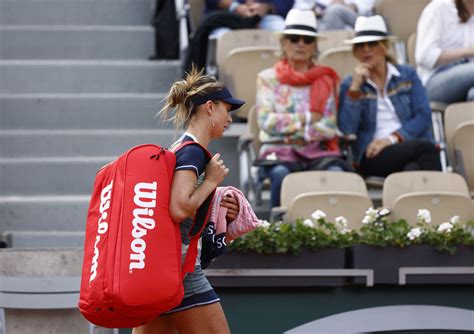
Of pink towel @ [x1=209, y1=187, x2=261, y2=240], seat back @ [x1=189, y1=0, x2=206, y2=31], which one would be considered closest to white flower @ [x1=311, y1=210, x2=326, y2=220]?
pink towel @ [x1=209, y1=187, x2=261, y2=240]

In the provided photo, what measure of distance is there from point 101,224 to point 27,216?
3.54 meters

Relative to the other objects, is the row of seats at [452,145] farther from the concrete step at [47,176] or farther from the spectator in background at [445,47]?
the concrete step at [47,176]

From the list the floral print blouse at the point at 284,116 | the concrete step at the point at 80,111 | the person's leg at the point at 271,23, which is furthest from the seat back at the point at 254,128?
the person's leg at the point at 271,23

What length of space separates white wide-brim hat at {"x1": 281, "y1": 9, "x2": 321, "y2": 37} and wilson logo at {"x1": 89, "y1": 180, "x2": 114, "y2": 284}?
3547mm

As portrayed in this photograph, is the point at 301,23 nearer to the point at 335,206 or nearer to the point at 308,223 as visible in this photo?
the point at 335,206

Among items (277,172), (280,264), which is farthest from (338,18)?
(280,264)

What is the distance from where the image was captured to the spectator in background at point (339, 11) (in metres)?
9.88

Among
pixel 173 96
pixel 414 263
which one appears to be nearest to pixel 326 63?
pixel 414 263

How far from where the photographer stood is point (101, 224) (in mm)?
4555

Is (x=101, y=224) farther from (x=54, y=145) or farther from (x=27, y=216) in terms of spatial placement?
(x=54, y=145)

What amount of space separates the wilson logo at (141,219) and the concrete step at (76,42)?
535 cm

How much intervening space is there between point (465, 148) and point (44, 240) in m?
2.85

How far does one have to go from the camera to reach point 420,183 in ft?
24.1

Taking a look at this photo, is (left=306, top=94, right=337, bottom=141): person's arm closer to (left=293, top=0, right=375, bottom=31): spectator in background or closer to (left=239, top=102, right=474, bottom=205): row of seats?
(left=239, top=102, right=474, bottom=205): row of seats
